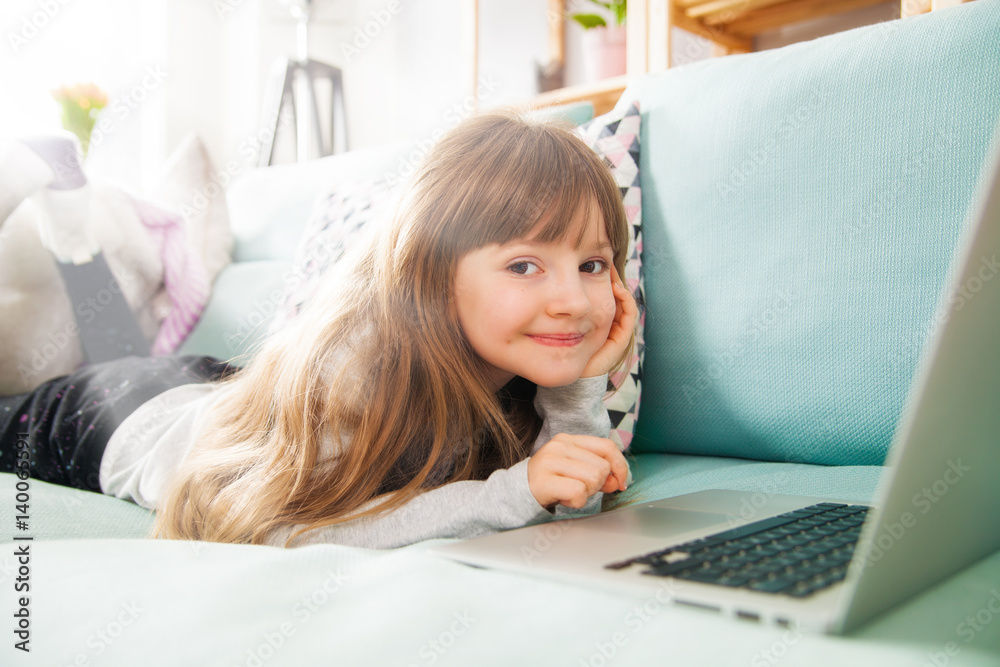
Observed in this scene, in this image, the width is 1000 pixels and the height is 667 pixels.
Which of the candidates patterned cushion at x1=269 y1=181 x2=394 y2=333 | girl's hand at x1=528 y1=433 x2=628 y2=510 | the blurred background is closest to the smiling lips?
girl's hand at x1=528 y1=433 x2=628 y2=510

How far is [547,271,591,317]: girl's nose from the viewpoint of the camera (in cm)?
68

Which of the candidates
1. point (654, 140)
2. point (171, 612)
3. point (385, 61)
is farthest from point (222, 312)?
point (385, 61)

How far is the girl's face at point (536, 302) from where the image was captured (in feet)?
2.26

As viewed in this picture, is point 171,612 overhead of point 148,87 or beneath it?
beneath

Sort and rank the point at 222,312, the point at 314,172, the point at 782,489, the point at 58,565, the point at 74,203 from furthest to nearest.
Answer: the point at 314,172, the point at 222,312, the point at 74,203, the point at 782,489, the point at 58,565

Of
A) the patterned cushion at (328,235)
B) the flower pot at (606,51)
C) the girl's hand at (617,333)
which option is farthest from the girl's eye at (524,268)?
the flower pot at (606,51)

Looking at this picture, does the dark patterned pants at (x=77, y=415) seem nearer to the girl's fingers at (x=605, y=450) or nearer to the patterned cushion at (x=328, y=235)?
the patterned cushion at (x=328, y=235)

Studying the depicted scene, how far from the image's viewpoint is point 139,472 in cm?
93

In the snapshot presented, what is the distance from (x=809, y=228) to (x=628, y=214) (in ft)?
0.74

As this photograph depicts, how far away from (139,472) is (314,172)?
0.92 m

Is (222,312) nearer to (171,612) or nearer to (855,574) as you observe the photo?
(171,612)

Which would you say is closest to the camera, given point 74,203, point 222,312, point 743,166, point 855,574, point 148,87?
point 855,574

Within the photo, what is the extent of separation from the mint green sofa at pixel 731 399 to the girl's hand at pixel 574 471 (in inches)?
4.9

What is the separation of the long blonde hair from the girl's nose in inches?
1.9
